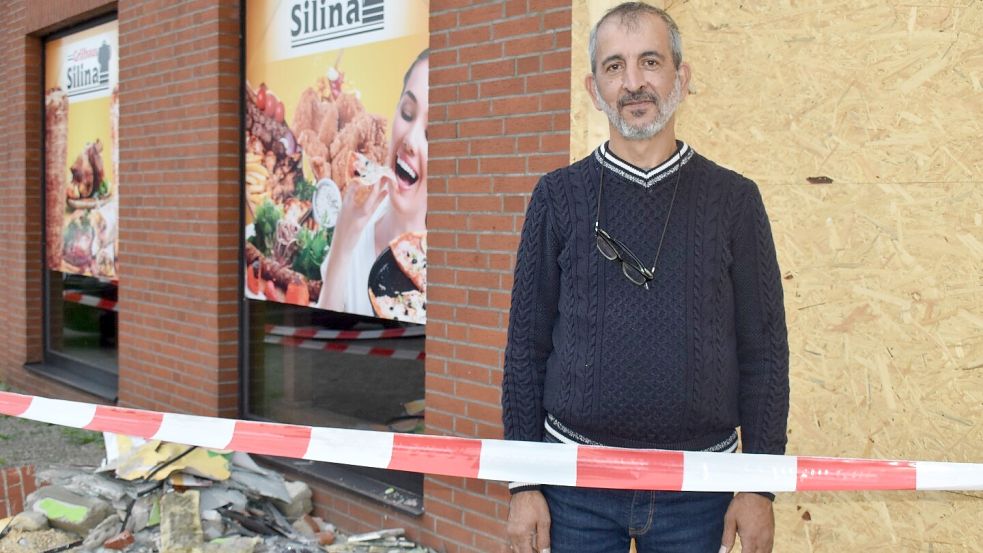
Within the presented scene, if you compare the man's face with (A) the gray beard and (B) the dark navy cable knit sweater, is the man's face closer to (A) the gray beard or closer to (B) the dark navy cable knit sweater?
(A) the gray beard

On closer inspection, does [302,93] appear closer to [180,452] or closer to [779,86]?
[180,452]

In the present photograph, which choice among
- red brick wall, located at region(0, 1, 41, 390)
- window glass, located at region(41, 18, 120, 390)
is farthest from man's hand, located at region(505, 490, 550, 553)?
red brick wall, located at region(0, 1, 41, 390)

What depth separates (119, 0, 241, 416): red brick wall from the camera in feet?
21.7

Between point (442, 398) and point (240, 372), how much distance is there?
2.22 metres

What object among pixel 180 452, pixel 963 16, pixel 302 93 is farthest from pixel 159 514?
pixel 963 16

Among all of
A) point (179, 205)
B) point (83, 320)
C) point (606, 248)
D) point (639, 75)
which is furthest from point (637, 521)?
point (83, 320)

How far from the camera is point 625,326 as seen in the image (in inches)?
96.0

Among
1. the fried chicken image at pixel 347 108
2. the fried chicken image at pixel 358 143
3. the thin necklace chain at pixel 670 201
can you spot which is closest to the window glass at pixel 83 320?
the fried chicken image at pixel 358 143

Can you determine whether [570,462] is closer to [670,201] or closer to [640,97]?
[670,201]

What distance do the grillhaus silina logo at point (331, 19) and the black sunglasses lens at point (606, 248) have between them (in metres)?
3.37

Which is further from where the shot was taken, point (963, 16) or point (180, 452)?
point (180, 452)

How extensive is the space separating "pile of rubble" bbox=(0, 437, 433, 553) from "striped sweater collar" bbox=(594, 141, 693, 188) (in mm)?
3061

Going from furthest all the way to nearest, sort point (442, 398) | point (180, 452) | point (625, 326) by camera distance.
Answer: point (180, 452)
point (442, 398)
point (625, 326)

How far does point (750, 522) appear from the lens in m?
2.47
